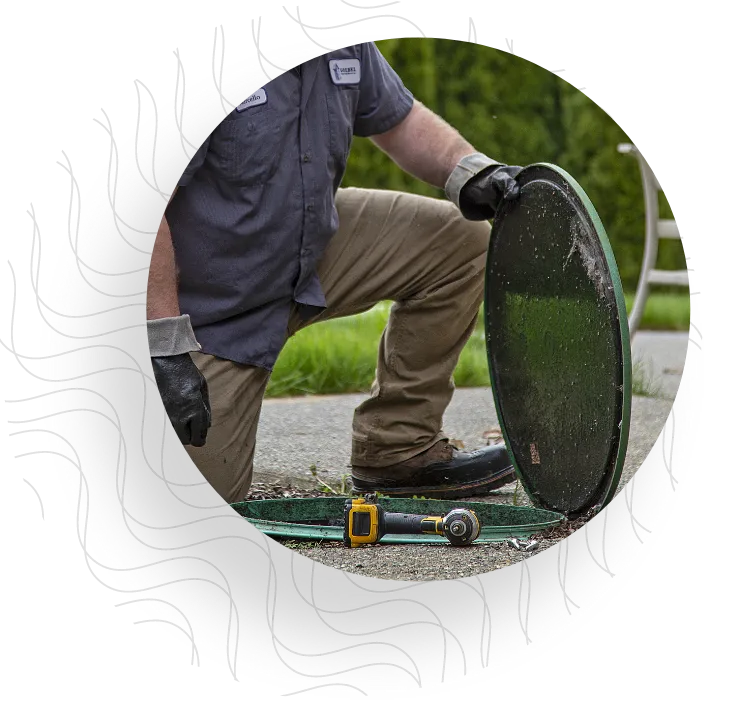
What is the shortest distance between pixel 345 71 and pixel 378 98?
18 cm

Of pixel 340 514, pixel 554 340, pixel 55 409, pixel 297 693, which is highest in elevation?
pixel 554 340

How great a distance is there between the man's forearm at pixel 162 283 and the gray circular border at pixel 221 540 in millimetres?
512

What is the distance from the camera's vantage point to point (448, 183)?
2959 millimetres

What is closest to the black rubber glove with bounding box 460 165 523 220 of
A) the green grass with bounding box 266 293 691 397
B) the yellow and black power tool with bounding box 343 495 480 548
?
the yellow and black power tool with bounding box 343 495 480 548

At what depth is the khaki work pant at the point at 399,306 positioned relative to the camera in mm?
3107

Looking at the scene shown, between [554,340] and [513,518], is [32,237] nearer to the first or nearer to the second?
[554,340]

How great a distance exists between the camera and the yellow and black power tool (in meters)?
2.81

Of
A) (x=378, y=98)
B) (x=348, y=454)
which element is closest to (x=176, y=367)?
(x=378, y=98)

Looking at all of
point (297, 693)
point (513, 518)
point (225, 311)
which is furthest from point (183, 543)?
point (513, 518)

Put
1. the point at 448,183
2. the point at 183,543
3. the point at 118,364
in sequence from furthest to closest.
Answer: the point at 448,183 < the point at 183,543 < the point at 118,364

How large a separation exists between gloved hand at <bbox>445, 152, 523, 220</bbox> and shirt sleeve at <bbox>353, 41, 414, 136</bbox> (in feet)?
0.89

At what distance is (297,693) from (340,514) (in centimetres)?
107

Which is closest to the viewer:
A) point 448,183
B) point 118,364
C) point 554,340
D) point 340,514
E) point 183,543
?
point 118,364

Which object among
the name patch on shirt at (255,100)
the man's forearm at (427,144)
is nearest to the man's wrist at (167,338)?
the name patch on shirt at (255,100)
